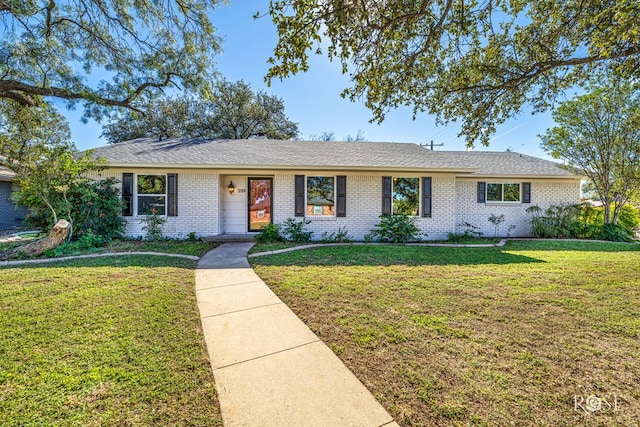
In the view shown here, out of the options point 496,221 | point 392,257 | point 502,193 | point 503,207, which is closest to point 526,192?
point 502,193

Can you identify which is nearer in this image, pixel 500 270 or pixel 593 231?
pixel 500 270

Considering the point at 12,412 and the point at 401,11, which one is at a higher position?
the point at 401,11

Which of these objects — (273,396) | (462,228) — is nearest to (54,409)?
(273,396)

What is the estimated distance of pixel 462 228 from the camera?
11.6m

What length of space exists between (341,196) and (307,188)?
4.12 feet

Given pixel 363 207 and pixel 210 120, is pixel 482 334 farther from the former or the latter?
pixel 210 120

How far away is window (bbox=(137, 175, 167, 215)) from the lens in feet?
31.7

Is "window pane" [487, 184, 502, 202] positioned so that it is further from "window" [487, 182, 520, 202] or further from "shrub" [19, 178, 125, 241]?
"shrub" [19, 178, 125, 241]

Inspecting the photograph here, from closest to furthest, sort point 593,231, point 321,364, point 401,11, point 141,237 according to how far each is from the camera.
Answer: point 321,364
point 401,11
point 141,237
point 593,231

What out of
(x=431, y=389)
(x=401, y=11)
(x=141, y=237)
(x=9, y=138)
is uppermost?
(x=401, y=11)

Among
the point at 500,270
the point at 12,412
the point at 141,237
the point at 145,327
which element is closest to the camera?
the point at 12,412

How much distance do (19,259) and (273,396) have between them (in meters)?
8.20

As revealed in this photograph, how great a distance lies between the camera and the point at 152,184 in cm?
970

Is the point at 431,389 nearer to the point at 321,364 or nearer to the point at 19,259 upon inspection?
the point at 321,364
